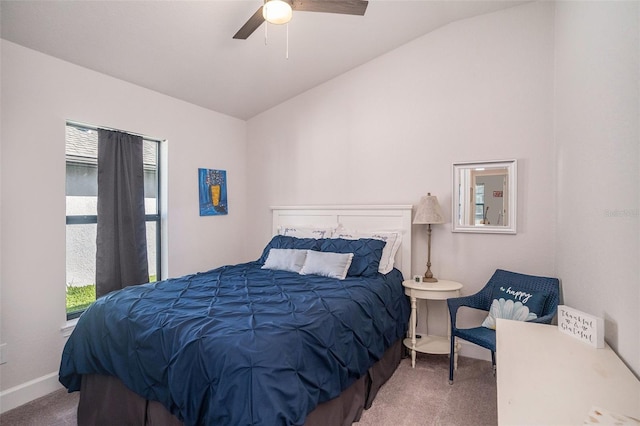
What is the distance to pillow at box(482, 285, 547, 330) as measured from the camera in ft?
8.11

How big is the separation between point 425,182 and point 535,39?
147 cm

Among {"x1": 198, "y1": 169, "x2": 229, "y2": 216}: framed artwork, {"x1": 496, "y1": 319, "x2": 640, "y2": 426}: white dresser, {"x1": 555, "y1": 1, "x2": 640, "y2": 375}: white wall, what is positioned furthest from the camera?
{"x1": 198, "y1": 169, "x2": 229, "y2": 216}: framed artwork

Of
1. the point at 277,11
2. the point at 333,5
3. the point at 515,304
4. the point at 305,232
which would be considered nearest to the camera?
the point at 277,11

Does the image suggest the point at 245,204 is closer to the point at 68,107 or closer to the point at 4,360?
the point at 68,107

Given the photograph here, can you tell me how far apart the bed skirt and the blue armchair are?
0.78 metres

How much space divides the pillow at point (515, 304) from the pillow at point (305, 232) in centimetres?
167

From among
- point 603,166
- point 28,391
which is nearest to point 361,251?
point 603,166

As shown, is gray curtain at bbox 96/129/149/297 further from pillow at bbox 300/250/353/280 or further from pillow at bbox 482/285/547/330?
pillow at bbox 482/285/547/330

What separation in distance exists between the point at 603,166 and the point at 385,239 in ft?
6.17

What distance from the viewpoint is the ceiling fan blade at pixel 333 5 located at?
1.94 meters

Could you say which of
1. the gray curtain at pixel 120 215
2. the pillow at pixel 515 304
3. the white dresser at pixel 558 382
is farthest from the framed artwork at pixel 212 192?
the white dresser at pixel 558 382

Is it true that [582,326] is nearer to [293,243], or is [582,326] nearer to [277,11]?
[277,11]

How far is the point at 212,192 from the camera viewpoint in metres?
3.98

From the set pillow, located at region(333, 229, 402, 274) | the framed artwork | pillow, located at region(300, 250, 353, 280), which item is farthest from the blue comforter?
the framed artwork
